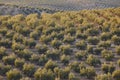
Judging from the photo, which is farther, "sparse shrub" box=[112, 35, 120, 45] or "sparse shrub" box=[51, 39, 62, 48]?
"sparse shrub" box=[112, 35, 120, 45]

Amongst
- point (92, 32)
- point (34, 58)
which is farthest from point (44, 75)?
point (92, 32)

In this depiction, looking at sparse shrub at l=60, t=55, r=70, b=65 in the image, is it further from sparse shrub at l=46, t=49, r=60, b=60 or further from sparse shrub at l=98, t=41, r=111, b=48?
sparse shrub at l=98, t=41, r=111, b=48

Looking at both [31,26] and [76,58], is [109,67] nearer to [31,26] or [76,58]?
[76,58]

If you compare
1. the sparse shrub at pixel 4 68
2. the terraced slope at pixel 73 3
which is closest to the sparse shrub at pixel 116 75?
the sparse shrub at pixel 4 68

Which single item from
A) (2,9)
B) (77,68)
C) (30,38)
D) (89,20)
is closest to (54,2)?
(2,9)

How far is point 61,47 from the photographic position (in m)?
27.3

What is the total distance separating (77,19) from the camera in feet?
119

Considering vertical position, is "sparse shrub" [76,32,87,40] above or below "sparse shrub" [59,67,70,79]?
above

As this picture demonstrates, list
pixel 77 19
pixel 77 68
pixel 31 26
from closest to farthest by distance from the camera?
1. pixel 77 68
2. pixel 31 26
3. pixel 77 19

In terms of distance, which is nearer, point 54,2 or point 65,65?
point 65,65

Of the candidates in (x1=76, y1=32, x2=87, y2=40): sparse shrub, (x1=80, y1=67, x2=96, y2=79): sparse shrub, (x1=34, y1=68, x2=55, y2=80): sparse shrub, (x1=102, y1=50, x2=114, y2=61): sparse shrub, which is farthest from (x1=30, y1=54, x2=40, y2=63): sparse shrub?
(x1=76, y1=32, x2=87, y2=40): sparse shrub

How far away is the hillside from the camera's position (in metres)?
22.8

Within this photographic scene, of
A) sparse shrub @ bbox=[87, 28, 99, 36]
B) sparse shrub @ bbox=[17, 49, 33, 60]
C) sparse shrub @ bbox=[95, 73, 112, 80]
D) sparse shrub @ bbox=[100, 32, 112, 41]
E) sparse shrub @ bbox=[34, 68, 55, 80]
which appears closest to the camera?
sparse shrub @ bbox=[95, 73, 112, 80]

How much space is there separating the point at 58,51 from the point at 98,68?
3730 mm
